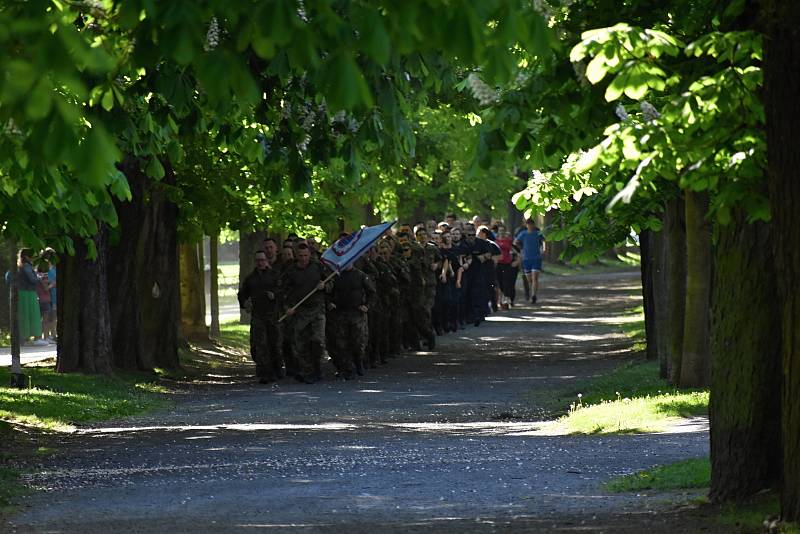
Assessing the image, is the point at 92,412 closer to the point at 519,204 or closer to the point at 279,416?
the point at 279,416

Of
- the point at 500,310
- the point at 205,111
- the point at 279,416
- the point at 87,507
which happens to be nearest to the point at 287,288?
the point at 279,416

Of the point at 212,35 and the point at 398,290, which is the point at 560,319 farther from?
the point at 212,35

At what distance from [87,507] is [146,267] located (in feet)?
48.5

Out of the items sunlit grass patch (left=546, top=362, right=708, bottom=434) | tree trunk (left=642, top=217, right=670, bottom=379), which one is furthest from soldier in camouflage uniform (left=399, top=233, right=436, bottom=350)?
sunlit grass patch (left=546, top=362, right=708, bottom=434)

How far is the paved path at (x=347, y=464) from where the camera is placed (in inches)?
440

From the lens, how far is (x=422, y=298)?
31.4 metres

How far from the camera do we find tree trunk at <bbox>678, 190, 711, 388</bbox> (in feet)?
58.3

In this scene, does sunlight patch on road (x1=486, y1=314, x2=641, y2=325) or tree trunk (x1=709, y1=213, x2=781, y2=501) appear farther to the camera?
sunlight patch on road (x1=486, y1=314, x2=641, y2=325)

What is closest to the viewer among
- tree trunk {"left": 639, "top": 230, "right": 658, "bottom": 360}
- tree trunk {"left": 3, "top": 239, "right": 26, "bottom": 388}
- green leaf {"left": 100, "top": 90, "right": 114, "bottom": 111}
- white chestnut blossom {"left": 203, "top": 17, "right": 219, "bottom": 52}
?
white chestnut blossom {"left": 203, "top": 17, "right": 219, "bottom": 52}

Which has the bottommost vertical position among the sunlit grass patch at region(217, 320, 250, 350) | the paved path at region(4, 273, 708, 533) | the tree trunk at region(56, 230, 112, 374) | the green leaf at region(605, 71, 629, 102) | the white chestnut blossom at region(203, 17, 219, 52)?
the paved path at region(4, 273, 708, 533)

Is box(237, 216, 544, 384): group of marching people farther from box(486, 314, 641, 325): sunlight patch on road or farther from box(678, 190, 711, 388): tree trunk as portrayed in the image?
box(678, 190, 711, 388): tree trunk

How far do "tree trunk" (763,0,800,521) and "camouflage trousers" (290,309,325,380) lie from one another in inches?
632

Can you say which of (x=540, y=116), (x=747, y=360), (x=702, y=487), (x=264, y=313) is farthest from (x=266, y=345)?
(x=540, y=116)

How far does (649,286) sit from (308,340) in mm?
4886
